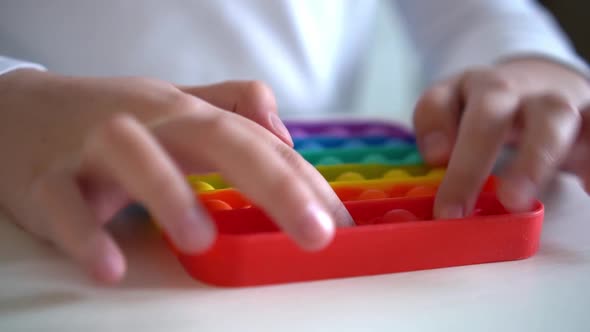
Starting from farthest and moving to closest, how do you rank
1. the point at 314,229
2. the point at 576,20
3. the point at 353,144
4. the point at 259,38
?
the point at 576,20
the point at 259,38
the point at 353,144
the point at 314,229

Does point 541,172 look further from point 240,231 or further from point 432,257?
point 240,231

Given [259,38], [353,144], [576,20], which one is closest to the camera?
[353,144]

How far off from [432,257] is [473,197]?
64mm

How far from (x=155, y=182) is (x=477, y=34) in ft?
2.14

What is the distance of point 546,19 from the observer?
0.86 meters

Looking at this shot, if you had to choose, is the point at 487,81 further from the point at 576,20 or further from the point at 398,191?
the point at 576,20

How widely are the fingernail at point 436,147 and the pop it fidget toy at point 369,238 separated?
52 mm

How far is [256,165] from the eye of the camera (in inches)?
12.8

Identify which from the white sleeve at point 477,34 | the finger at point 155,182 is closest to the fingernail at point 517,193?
the finger at point 155,182

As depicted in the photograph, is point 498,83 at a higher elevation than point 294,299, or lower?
higher

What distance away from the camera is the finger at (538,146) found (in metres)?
0.40

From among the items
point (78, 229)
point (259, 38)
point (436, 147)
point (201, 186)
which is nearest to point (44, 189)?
point (78, 229)

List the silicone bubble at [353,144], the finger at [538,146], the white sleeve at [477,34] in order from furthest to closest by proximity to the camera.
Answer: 1. the white sleeve at [477,34]
2. the silicone bubble at [353,144]
3. the finger at [538,146]

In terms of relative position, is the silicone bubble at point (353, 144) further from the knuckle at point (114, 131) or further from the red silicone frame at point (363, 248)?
the knuckle at point (114, 131)
